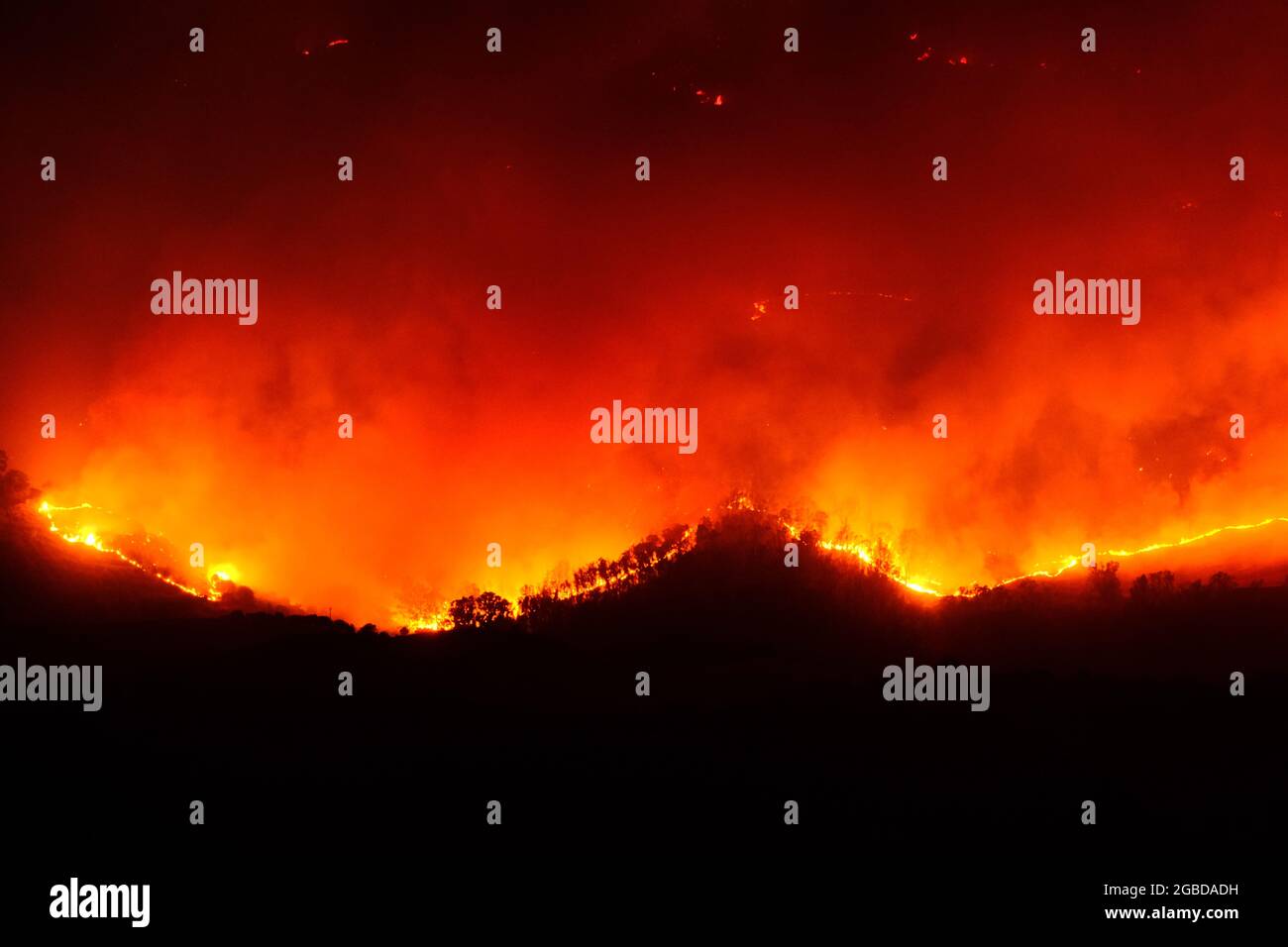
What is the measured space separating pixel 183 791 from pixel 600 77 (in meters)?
18.6

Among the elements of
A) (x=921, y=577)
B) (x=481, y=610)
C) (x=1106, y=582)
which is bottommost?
(x=481, y=610)

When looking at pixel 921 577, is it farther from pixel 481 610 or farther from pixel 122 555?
pixel 122 555

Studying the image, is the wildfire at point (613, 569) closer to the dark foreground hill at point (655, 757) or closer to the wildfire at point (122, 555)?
the wildfire at point (122, 555)

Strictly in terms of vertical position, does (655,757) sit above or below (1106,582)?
below

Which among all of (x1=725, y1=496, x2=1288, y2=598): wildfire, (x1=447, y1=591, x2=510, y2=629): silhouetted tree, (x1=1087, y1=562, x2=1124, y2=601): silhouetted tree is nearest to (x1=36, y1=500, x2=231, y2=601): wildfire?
(x1=447, y1=591, x2=510, y2=629): silhouetted tree

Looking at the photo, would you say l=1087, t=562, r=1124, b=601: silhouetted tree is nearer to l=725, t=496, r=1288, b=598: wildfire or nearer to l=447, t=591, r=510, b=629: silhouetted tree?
l=725, t=496, r=1288, b=598: wildfire

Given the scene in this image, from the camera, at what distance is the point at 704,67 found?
976 inches

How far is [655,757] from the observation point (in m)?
14.8

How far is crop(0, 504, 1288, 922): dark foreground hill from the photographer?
40.5ft

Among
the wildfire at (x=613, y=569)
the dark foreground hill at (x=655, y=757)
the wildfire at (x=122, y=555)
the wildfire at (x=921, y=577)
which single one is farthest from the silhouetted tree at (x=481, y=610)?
the wildfire at (x=921, y=577)

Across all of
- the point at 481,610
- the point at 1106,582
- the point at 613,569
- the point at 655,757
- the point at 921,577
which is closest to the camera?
the point at 655,757

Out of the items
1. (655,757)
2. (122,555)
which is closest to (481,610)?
(122,555)
